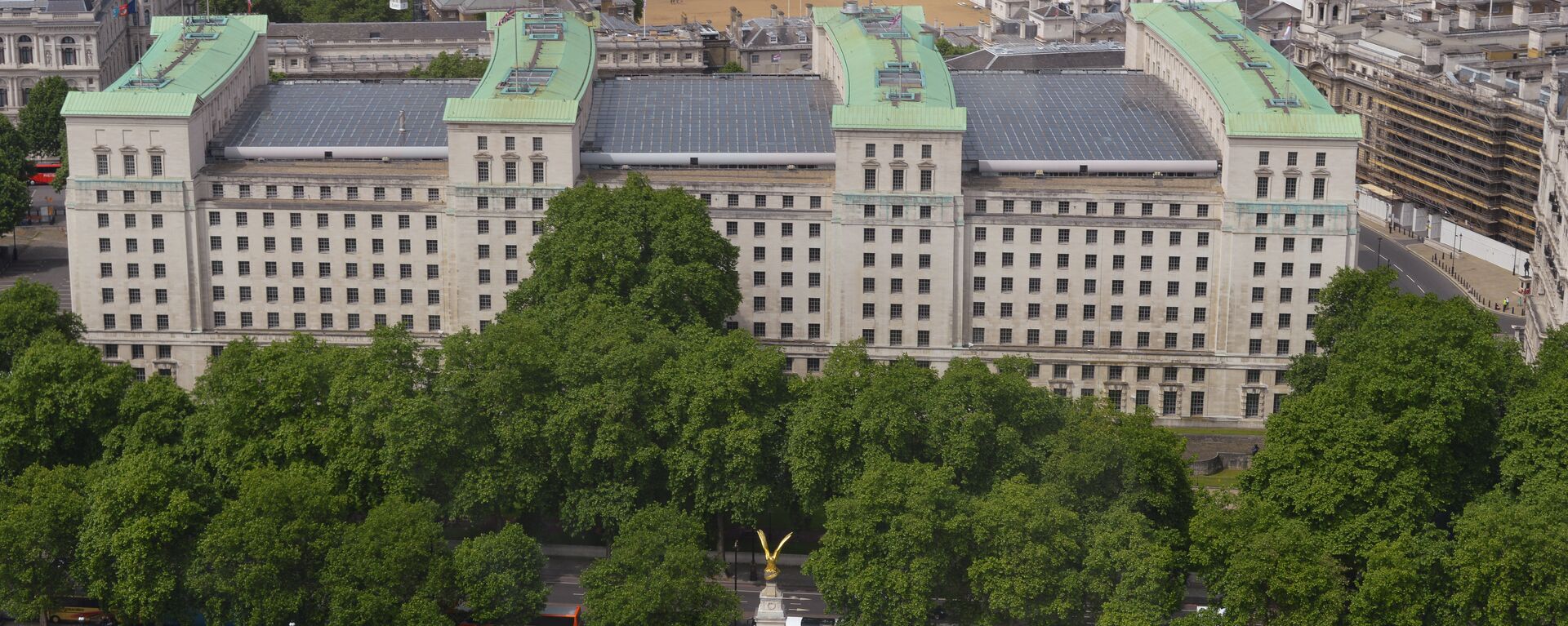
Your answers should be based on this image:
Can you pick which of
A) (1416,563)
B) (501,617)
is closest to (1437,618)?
(1416,563)

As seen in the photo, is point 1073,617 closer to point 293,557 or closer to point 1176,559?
point 1176,559

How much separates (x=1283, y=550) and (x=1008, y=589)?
18885 mm

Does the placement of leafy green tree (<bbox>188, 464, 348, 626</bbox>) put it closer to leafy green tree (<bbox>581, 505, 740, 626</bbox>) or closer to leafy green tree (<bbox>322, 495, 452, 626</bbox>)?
leafy green tree (<bbox>322, 495, 452, 626</bbox>)

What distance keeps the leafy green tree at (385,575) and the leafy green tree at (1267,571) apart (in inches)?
2068

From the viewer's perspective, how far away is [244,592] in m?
198

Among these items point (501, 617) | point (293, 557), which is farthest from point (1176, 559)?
point (293, 557)

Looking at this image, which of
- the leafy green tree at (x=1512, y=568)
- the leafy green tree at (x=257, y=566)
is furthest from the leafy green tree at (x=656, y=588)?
the leafy green tree at (x=1512, y=568)

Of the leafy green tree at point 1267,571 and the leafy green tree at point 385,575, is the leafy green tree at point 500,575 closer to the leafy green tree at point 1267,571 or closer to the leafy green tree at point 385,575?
→ the leafy green tree at point 385,575

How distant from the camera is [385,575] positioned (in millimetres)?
195625

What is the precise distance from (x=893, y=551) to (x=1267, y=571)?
25150mm

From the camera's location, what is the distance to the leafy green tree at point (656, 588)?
19488cm

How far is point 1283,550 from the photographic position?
19475cm

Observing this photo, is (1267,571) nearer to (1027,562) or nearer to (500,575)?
(1027,562)

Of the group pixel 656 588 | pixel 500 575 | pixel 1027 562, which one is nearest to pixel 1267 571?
pixel 1027 562
